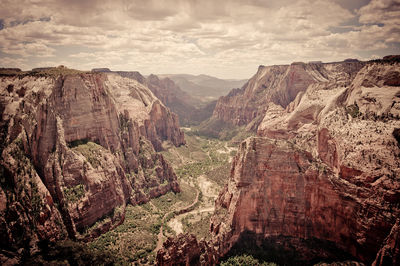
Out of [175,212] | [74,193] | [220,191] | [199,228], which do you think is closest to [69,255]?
[74,193]

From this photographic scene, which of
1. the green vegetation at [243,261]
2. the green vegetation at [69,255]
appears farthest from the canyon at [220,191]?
the green vegetation at [69,255]

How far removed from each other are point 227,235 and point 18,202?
4430 centimetres

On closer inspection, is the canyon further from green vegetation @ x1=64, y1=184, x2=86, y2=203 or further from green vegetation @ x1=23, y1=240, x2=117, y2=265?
green vegetation @ x1=23, y1=240, x2=117, y2=265

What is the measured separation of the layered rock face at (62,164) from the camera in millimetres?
49562

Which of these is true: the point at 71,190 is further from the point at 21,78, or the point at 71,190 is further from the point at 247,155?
the point at 247,155

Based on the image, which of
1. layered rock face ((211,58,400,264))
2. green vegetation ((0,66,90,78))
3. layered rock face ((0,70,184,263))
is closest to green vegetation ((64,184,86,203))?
layered rock face ((0,70,184,263))

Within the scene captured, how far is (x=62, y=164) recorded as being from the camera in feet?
203

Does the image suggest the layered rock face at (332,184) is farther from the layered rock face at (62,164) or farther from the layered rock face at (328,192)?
the layered rock face at (62,164)

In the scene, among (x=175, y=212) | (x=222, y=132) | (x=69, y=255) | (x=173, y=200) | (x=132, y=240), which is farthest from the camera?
(x=222, y=132)

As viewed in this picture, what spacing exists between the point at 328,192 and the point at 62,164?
2500 inches

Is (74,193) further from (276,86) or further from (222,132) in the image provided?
(222,132)

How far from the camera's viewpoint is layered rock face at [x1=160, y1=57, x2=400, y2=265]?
143ft

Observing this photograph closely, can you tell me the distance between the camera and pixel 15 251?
44688 mm

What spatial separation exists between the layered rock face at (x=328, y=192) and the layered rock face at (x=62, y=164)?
1326 inches
